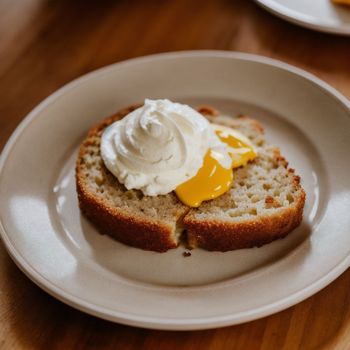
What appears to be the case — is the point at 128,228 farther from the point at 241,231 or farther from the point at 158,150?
the point at 241,231

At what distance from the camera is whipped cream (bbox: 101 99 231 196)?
7.20 ft

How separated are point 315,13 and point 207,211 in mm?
1353

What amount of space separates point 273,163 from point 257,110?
392mm

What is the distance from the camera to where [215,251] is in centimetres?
217

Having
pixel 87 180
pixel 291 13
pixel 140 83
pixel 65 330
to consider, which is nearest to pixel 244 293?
pixel 65 330

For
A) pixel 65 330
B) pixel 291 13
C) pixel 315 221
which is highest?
pixel 291 13

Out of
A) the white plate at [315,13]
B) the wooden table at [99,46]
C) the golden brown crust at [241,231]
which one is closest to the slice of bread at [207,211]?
the golden brown crust at [241,231]

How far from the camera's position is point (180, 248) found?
7.19 ft

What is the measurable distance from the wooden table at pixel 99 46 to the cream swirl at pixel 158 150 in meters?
0.52

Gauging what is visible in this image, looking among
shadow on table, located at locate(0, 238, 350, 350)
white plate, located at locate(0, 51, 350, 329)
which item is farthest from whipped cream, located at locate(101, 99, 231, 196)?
shadow on table, located at locate(0, 238, 350, 350)

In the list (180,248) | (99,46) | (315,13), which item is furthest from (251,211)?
(99,46)

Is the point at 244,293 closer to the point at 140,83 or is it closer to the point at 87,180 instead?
the point at 87,180

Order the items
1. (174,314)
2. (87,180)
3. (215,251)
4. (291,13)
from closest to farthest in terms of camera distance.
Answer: (174,314) → (215,251) → (87,180) → (291,13)

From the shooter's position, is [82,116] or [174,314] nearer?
[174,314]
